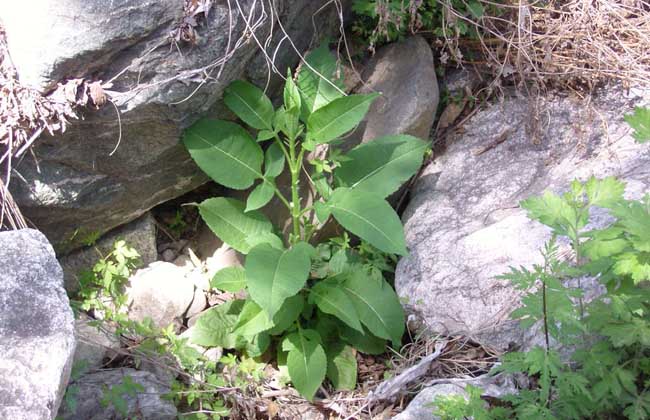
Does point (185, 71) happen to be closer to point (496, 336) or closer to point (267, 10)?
point (267, 10)

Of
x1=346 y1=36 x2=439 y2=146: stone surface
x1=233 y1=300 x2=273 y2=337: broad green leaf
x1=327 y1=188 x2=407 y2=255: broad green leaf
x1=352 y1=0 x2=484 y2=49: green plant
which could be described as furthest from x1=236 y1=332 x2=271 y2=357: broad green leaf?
x1=352 y1=0 x2=484 y2=49: green plant

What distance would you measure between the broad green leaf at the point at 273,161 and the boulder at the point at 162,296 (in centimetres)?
70

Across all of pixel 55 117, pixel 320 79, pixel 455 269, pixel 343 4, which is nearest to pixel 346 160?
pixel 320 79

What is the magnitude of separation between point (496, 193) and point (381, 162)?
63cm

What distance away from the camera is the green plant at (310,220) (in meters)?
2.79

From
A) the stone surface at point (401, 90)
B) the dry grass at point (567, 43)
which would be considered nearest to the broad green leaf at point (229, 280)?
the stone surface at point (401, 90)

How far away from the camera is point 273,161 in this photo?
3.01 metres

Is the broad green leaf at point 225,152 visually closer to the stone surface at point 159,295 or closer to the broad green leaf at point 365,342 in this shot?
the stone surface at point 159,295

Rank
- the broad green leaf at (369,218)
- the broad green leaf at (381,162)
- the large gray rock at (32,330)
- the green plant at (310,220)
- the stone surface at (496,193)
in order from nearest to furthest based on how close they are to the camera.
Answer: the large gray rock at (32,330)
the broad green leaf at (369,218)
the green plant at (310,220)
the stone surface at (496,193)
the broad green leaf at (381,162)

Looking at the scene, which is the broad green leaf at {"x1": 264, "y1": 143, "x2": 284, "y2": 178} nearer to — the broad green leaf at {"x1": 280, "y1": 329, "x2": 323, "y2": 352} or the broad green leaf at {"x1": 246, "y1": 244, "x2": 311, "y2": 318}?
the broad green leaf at {"x1": 246, "y1": 244, "x2": 311, "y2": 318}

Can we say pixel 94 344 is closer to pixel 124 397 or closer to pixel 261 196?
pixel 124 397

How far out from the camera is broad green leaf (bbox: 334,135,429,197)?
302cm

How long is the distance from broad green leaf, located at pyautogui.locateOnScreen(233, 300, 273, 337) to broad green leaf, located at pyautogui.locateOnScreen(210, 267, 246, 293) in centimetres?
10

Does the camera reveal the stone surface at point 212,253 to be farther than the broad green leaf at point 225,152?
Yes
